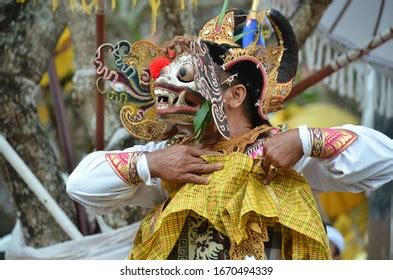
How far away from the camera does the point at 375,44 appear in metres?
2.84

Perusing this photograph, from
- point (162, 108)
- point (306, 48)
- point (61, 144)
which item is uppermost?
point (162, 108)

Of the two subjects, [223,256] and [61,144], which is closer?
[223,256]

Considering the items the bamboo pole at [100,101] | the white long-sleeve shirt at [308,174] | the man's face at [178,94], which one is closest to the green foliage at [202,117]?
the man's face at [178,94]

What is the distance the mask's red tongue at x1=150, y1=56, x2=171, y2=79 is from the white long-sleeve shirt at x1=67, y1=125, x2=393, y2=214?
0.62 feet

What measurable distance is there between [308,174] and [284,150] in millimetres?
193

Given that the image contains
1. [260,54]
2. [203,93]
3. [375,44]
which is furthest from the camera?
[375,44]

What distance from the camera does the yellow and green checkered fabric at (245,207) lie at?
1916 mm

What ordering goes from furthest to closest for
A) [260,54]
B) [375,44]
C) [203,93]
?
[375,44]
[260,54]
[203,93]

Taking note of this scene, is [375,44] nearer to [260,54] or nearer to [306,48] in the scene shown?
[306,48]

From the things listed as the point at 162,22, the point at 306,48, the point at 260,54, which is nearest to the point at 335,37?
the point at 306,48

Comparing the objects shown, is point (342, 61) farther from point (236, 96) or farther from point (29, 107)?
point (29, 107)

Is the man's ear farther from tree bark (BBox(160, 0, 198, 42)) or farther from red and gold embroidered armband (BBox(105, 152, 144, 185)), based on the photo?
tree bark (BBox(160, 0, 198, 42))

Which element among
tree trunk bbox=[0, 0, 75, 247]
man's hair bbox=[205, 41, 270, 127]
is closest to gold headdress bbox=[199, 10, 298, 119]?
man's hair bbox=[205, 41, 270, 127]
